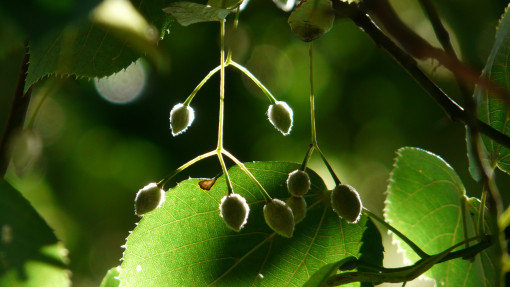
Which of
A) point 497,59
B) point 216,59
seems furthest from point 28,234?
point 216,59

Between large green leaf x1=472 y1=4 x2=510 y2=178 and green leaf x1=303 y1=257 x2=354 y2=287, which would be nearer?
green leaf x1=303 y1=257 x2=354 y2=287

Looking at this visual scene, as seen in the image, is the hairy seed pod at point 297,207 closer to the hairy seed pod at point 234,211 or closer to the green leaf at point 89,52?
the hairy seed pod at point 234,211

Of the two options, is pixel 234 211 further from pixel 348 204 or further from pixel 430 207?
pixel 430 207

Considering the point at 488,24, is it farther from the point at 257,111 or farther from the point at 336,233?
the point at 336,233

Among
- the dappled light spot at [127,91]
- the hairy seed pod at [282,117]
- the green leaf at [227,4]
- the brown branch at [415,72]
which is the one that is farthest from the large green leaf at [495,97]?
the dappled light spot at [127,91]

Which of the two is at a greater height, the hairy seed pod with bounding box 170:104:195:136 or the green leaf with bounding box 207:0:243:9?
the green leaf with bounding box 207:0:243:9

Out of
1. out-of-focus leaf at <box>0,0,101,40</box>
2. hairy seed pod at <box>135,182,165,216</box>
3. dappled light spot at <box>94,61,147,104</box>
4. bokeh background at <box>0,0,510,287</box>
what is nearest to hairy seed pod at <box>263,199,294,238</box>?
hairy seed pod at <box>135,182,165,216</box>

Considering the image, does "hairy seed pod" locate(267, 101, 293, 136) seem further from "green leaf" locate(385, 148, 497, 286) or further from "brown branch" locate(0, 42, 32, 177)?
"brown branch" locate(0, 42, 32, 177)
